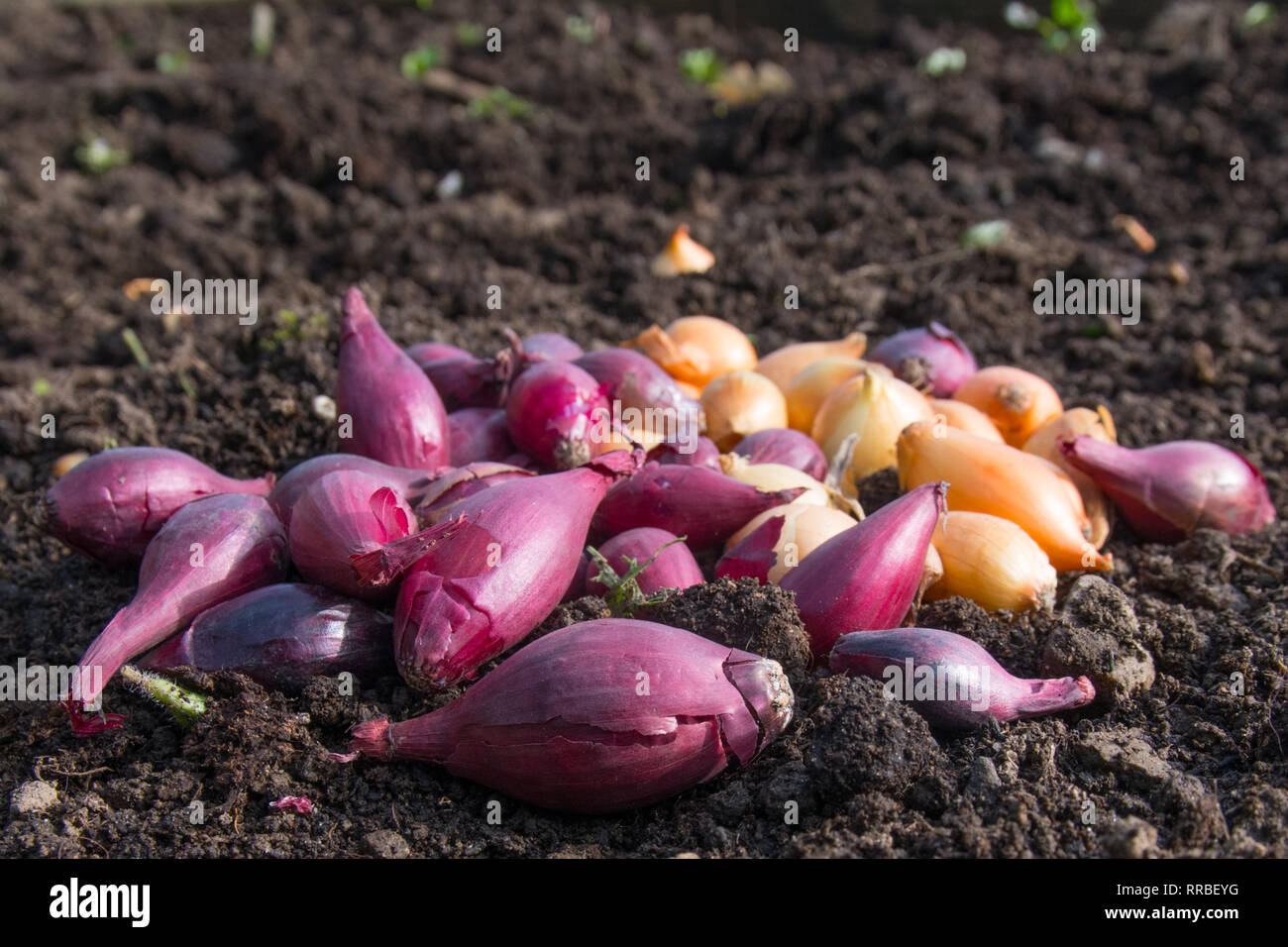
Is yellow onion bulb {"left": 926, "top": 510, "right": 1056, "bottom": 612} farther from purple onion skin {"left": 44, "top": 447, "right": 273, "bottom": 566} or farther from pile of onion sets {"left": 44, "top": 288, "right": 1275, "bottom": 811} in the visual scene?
purple onion skin {"left": 44, "top": 447, "right": 273, "bottom": 566}

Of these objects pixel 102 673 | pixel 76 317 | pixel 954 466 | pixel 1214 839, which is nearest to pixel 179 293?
pixel 76 317

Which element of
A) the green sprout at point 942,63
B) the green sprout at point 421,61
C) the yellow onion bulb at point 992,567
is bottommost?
the yellow onion bulb at point 992,567

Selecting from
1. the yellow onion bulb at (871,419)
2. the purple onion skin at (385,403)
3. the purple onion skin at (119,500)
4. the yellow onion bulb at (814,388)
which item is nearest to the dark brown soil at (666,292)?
the purple onion skin at (119,500)

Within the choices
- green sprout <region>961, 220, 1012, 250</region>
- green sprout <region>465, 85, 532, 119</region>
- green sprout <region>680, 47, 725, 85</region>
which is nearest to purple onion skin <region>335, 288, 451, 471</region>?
green sprout <region>961, 220, 1012, 250</region>

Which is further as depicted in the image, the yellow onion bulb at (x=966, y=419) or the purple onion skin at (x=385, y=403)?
the yellow onion bulb at (x=966, y=419)

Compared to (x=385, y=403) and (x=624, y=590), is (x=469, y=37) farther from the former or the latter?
(x=624, y=590)

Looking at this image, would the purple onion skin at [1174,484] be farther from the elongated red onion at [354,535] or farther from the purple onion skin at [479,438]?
the elongated red onion at [354,535]

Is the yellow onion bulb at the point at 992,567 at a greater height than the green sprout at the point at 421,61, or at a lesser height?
lesser

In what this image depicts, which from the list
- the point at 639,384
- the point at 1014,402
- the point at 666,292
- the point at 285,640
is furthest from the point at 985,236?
the point at 285,640
